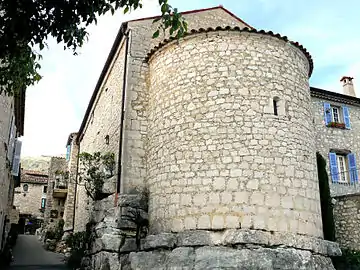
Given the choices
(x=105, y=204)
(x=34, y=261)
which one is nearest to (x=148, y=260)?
(x=105, y=204)

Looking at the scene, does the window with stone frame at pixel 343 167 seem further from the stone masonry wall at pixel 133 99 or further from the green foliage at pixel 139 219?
the green foliage at pixel 139 219

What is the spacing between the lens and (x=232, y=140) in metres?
9.30

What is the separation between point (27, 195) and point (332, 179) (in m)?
35.3

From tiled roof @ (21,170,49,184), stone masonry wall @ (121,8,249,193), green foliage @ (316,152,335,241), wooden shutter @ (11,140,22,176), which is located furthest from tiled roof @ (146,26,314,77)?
tiled roof @ (21,170,49,184)

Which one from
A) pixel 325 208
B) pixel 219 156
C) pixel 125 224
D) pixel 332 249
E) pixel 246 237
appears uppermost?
pixel 219 156

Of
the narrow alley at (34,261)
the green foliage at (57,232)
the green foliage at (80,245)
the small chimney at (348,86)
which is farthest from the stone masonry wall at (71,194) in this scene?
the small chimney at (348,86)

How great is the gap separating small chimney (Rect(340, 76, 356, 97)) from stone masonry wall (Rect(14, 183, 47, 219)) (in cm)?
3405

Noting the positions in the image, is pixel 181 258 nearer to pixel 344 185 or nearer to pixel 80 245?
pixel 80 245

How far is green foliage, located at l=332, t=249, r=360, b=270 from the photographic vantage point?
12.2m

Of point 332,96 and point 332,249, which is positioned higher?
point 332,96

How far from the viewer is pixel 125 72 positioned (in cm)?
1193

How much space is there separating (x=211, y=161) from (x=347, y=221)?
668 cm

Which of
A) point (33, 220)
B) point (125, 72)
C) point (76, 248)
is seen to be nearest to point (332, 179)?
point (125, 72)

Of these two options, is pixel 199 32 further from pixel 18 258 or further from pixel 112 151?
pixel 18 258
